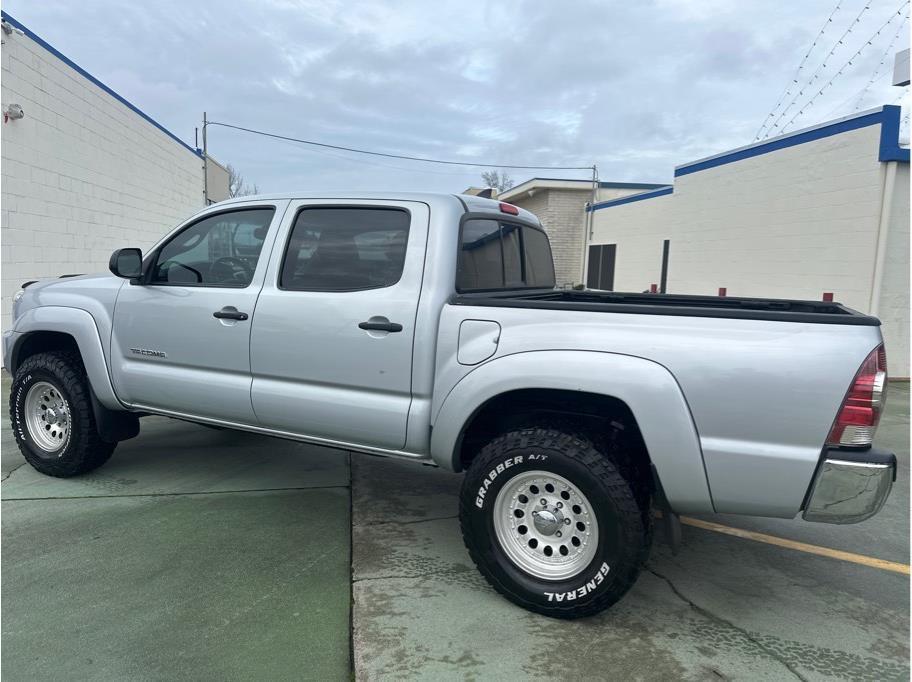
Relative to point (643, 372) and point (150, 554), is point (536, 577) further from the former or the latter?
point (150, 554)

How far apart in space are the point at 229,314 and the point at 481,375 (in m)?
1.61

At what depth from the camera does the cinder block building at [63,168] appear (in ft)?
26.7

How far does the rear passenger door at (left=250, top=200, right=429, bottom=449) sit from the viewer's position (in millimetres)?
3260

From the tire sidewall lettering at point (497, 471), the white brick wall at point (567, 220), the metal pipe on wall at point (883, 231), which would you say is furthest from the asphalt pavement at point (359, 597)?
the white brick wall at point (567, 220)

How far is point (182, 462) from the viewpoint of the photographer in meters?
5.02

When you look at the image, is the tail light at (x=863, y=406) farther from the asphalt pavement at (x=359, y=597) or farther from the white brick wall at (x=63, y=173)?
the white brick wall at (x=63, y=173)

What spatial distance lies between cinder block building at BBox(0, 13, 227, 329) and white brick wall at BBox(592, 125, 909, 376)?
11062 millimetres

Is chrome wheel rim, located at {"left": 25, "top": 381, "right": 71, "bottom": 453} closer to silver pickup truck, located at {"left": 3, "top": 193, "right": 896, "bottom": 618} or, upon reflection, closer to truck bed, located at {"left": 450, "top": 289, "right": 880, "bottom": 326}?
silver pickup truck, located at {"left": 3, "top": 193, "right": 896, "bottom": 618}

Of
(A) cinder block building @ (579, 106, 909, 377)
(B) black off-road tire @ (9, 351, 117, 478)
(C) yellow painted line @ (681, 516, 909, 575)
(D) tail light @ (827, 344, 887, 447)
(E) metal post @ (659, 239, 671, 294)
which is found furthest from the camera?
(E) metal post @ (659, 239, 671, 294)

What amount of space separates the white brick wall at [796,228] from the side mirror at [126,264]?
9.26 meters

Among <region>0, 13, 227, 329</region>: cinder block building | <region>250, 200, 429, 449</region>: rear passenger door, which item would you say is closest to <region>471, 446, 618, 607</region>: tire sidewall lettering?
<region>250, 200, 429, 449</region>: rear passenger door

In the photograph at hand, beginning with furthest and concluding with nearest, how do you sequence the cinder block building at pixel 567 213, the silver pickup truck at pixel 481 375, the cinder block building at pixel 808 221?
the cinder block building at pixel 567 213 < the cinder block building at pixel 808 221 < the silver pickup truck at pixel 481 375

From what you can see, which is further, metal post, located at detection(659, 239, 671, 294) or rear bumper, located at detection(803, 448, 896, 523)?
metal post, located at detection(659, 239, 671, 294)

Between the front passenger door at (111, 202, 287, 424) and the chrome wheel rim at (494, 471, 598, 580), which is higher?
the front passenger door at (111, 202, 287, 424)
